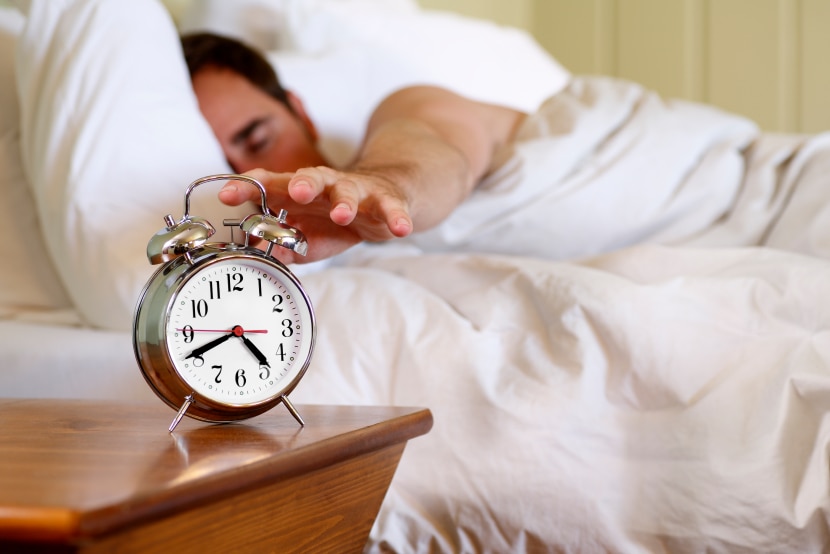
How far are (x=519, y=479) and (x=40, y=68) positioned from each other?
86 centimetres

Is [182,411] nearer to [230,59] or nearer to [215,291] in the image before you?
[215,291]

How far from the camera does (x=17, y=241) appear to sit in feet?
4.45

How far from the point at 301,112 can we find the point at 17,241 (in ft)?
2.03

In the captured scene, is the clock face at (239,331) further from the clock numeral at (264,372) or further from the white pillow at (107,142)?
the white pillow at (107,142)

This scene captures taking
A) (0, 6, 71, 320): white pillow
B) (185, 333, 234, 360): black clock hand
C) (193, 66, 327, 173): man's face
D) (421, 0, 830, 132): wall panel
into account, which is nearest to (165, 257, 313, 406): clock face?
(185, 333, 234, 360): black clock hand

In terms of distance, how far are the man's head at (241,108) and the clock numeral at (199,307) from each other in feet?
3.18

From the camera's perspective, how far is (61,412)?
29.5 inches

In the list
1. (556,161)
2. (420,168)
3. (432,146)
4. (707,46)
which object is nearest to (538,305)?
(420,168)

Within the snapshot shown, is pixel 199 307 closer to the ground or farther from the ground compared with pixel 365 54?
farther from the ground

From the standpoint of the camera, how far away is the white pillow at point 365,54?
1.89 meters

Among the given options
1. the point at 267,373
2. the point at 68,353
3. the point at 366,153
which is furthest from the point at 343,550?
the point at 366,153

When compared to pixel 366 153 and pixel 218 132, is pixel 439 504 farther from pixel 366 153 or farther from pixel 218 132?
pixel 218 132

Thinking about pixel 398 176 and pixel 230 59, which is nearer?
pixel 398 176

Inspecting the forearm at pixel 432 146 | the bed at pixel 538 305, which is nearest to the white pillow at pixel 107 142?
the bed at pixel 538 305
